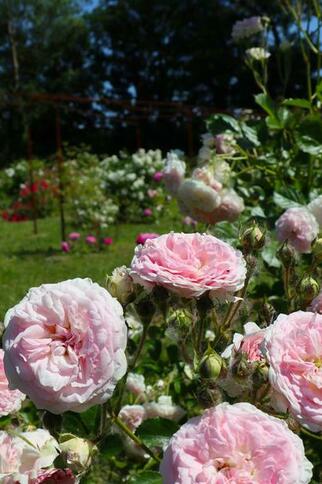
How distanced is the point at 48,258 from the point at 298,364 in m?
4.87

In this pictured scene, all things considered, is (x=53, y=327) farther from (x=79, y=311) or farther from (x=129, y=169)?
(x=129, y=169)

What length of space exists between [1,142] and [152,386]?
18.6 meters

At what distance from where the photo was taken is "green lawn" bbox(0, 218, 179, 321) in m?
4.30

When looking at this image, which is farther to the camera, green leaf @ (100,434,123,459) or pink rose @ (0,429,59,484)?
green leaf @ (100,434,123,459)

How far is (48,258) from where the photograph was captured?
534cm

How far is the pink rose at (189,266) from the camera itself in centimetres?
62

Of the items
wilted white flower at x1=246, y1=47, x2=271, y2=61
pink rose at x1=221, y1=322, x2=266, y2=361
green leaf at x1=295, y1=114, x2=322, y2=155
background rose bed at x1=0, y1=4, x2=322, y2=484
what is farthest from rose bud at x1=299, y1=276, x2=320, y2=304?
wilted white flower at x1=246, y1=47, x2=271, y2=61

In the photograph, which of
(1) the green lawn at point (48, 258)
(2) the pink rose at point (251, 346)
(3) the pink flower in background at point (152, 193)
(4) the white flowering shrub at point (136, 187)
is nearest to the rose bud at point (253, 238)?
(2) the pink rose at point (251, 346)

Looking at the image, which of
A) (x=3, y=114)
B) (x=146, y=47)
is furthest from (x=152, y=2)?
(x=3, y=114)

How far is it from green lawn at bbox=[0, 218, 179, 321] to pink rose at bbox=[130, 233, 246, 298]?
2636 mm

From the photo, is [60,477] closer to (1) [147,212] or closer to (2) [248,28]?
(2) [248,28]

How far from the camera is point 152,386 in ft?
5.01

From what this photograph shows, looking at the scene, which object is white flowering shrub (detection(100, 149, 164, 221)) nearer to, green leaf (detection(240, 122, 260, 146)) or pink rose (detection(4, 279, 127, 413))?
green leaf (detection(240, 122, 260, 146))

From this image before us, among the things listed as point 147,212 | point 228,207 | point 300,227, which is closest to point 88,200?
point 147,212
